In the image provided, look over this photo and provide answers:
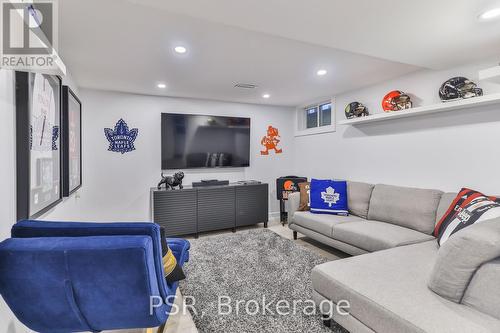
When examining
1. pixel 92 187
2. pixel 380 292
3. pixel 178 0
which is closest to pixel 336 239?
pixel 380 292

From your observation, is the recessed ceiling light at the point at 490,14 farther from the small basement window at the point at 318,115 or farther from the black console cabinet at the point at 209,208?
the black console cabinet at the point at 209,208

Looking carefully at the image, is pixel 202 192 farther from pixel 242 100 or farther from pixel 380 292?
pixel 380 292

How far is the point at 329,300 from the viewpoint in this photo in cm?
169

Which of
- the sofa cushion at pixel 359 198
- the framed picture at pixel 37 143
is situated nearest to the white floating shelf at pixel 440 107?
the sofa cushion at pixel 359 198

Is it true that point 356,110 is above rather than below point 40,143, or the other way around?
above

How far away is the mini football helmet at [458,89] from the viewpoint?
241 cm

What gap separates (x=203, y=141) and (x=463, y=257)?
12.2 feet

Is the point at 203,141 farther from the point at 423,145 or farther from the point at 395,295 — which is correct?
the point at 395,295

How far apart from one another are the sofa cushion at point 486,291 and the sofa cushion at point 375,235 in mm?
1001

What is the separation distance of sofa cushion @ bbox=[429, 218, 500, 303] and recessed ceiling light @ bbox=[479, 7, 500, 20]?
52.7 inches

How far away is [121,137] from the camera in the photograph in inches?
155

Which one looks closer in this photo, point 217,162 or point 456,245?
point 456,245

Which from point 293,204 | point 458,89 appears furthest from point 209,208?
point 458,89

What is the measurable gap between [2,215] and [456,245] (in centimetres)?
232
